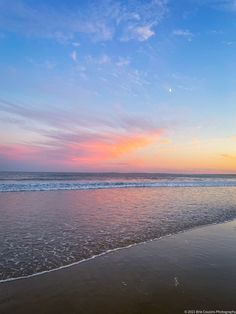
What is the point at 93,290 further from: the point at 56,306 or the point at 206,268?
the point at 206,268

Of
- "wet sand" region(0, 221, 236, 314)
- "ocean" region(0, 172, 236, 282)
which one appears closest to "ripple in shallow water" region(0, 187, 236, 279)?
"ocean" region(0, 172, 236, 282)

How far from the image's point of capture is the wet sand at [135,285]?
4453 mm

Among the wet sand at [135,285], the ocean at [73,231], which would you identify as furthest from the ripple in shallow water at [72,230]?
the wet sand at [135,285]

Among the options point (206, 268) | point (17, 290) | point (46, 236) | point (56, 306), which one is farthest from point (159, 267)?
point (46, 236)

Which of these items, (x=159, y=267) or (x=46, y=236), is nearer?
(x=159, y=267)

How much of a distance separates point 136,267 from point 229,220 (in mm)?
7342

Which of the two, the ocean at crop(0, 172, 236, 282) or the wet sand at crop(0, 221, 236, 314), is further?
the ocean at crop(0, 172, 236, 282)

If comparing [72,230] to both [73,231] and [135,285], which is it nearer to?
[73,231]

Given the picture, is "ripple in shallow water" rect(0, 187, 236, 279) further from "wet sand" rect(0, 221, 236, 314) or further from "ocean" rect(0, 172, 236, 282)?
"wet sand" rect(0, 221, 236, 314)

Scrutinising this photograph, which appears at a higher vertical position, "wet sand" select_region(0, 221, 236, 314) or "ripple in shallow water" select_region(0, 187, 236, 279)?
"ripple in shallow water" select_region(0, 187, 236, 279)

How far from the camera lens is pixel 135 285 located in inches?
206

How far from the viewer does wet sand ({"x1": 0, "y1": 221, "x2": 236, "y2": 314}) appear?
4453 millimetres

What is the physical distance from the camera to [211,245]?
26.2ft

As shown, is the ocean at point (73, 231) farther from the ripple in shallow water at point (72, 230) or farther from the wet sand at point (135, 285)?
the wet sand at point (135, 285)
